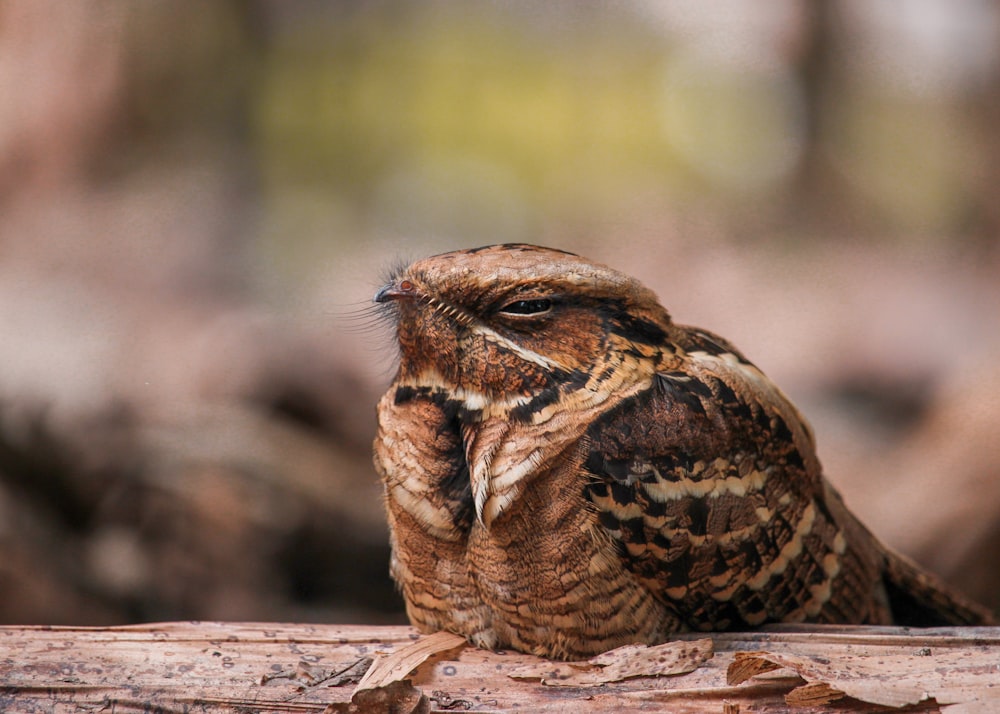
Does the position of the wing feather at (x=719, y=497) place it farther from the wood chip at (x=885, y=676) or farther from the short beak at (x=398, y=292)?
the short beak at (x=398, y=292)

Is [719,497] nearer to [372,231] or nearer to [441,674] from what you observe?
[441,674]

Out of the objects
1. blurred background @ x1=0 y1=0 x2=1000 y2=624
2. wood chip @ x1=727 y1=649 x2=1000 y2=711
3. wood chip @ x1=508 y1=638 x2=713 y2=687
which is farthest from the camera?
blurred background @ x1=0 y1=0 x2=1000 y2=624

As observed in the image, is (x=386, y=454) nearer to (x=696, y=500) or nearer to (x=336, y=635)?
(x=336, y=635)

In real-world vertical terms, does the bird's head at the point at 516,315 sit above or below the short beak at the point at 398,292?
below

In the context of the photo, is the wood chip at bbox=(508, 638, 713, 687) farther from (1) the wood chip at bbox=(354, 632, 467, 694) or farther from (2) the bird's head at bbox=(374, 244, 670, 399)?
(2) the bird's head at bbox=(374, 244, 670, 399)

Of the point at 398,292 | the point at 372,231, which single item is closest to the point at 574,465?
the point at 398,292

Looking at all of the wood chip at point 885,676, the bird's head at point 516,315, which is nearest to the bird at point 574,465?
the bird's head at point 516,315

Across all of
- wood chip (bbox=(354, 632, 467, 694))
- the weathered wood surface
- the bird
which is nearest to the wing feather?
the bird
